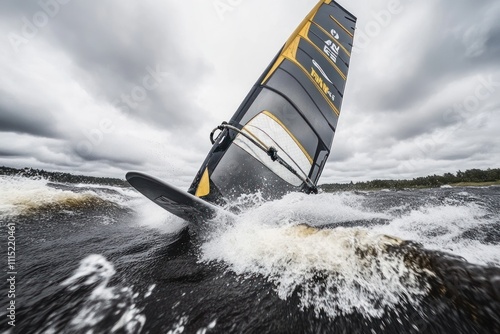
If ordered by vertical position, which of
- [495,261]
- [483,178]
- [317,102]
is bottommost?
[495,261]

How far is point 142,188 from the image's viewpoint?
8.09ft

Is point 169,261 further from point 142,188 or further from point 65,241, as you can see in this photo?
point 65,241

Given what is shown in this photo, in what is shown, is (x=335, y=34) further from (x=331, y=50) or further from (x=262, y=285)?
(x=262, y=285)

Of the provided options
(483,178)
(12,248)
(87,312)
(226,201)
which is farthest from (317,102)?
(483,178)

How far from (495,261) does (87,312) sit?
292 cm

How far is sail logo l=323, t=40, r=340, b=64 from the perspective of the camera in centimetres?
578

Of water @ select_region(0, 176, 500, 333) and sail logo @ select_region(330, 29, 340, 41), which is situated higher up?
sail logo @ select_region(330, 29, 340, 41)

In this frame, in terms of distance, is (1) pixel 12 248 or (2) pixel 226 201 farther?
(2) pixel 226 201

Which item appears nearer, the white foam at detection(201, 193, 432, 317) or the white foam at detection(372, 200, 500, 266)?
the white foam at detection(201, 193, 432, 317)

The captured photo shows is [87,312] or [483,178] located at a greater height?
[483,178]

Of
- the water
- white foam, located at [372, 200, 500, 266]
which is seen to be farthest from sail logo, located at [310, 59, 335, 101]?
the water

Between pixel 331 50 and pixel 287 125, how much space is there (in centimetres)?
328

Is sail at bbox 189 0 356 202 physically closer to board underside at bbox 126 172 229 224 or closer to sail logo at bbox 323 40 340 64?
sail logo at bbox 323 40 340 64

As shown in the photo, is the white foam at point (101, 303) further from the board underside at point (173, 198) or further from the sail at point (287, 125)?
the sail at point (287, 125)
